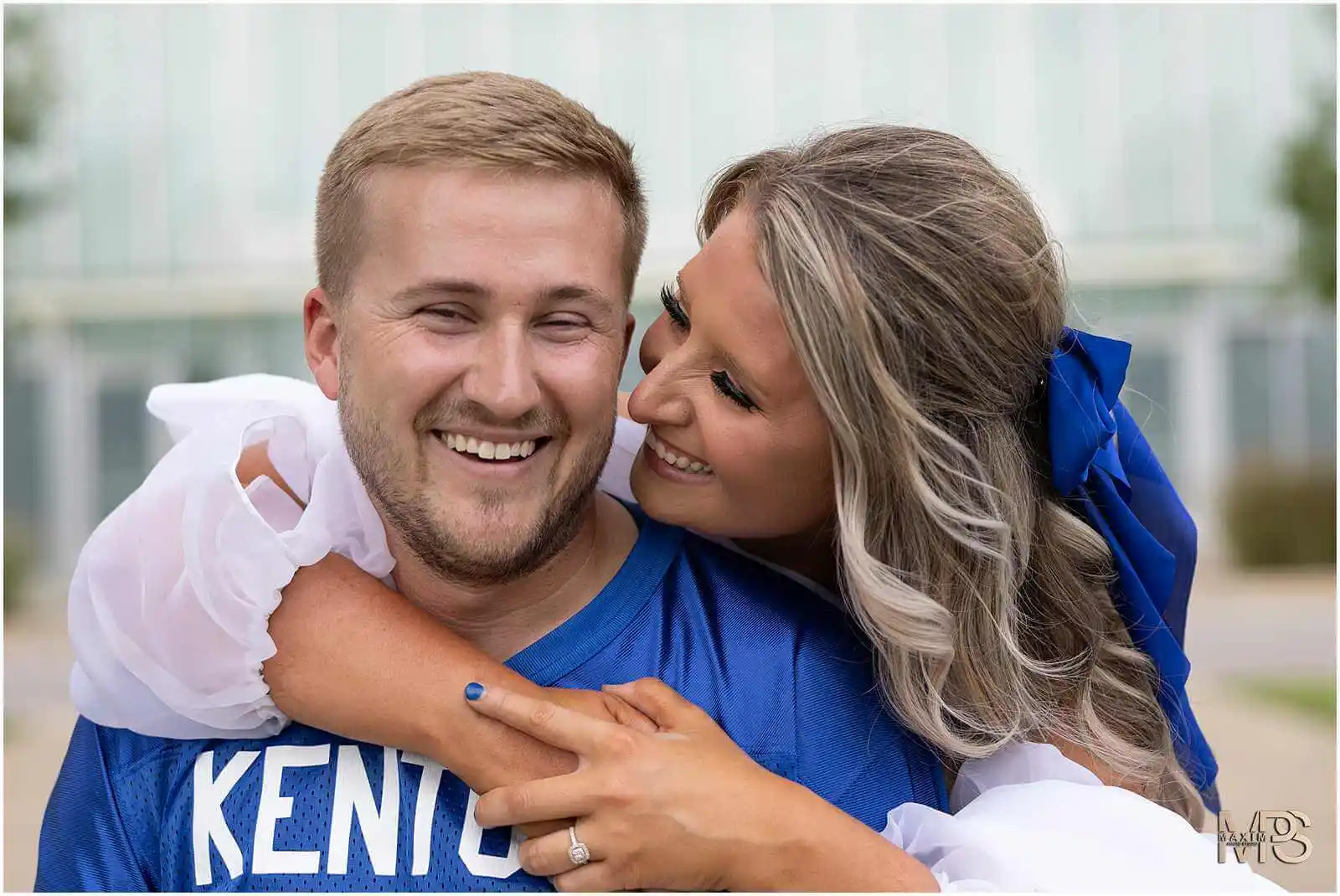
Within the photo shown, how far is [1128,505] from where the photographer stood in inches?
110

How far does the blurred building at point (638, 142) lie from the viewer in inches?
588

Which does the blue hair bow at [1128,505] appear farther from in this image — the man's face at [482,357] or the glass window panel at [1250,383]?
the glass window panel at [1250,383]

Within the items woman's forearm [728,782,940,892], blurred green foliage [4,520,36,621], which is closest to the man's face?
woman's forearm [728,782,940,892]

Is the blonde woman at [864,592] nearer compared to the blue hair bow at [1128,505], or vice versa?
the blonde woman at [864,592]

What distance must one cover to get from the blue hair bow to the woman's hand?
0.79 metres

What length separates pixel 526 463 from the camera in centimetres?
236

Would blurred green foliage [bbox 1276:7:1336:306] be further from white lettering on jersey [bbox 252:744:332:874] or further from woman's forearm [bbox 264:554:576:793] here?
white lettering on jersey [bbox 252:744:332:874]

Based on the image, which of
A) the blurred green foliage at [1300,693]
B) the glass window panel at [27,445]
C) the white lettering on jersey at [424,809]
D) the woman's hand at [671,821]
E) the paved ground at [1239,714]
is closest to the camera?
the woman's hand at [671,821]

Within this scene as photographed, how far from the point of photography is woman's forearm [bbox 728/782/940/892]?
2129 mm

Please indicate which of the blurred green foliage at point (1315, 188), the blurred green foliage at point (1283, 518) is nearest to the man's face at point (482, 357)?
the blurred green foliage at point (1315, 188)

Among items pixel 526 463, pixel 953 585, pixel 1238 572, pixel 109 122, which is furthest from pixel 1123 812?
pixel 109 122

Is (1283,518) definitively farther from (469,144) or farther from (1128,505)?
(469,144)

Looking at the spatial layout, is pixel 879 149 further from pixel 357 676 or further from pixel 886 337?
pixel 357 676

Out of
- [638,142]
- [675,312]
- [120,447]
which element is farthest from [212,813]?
[120,447]
